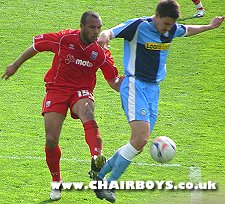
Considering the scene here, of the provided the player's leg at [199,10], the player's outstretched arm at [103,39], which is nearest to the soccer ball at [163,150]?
the player's outstretched arm at [103,39]

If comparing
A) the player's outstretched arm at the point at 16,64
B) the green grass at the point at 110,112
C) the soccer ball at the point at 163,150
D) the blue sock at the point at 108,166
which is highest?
the player's outstretched arm at the point at 16,64

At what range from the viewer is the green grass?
10.3 meters

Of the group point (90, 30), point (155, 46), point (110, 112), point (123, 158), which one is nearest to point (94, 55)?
point (90, 30)

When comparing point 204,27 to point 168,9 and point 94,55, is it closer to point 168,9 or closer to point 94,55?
point 168,9

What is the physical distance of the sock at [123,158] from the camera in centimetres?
926

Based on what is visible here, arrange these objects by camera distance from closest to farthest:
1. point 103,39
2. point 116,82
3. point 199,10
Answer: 1. point 103,39
2. point 116,82
3. point 199,10

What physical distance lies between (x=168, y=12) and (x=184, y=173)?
8.02ft

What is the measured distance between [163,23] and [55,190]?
93.6 inches

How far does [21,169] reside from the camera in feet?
34.9

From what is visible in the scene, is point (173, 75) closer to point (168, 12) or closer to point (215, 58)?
point (215, 58)

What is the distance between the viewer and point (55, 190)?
973 cm

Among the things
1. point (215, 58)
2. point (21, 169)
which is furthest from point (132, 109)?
point (215, 58)

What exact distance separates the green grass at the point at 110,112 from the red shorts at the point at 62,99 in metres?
1.05

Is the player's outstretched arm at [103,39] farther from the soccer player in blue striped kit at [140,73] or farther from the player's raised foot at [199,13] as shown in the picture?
the player's raised foot at [199,13]
